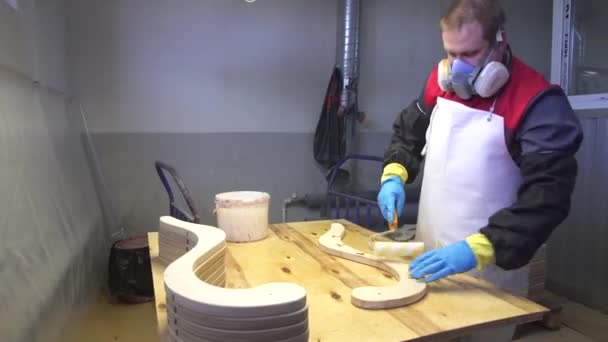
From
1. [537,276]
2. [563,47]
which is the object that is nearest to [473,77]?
[537,276]

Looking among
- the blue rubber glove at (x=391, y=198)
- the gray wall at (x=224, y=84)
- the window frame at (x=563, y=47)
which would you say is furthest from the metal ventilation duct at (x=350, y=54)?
the blue rubber glove at (x=391, y=198)

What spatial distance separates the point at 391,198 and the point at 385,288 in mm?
495

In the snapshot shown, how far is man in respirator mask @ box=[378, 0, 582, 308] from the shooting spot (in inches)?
40.0

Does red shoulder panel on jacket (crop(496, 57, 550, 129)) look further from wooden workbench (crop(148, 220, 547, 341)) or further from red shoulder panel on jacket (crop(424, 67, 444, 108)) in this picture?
wooden workbench (crop(148, 220, 547, 341))

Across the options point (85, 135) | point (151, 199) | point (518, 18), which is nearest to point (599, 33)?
point (518, 18)

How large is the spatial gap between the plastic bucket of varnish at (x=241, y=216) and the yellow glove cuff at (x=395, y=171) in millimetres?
459

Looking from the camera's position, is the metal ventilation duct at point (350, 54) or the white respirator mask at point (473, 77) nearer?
the white respirator mask at point (473, 77)

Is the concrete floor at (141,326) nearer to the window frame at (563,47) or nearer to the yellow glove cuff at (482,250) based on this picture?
the window frame at (563,47)

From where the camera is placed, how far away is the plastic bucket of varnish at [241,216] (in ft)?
4.60

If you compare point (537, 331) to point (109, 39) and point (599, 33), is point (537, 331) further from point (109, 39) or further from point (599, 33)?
point (109, 39)

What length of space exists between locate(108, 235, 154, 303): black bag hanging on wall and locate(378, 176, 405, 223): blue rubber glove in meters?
1.59

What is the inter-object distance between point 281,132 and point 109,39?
1326 millimetres

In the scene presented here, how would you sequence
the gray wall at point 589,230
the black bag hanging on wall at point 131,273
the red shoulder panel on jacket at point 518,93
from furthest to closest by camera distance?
the gray wall at point 589,230 → the black bag hanging on wall at point 131,273 → the red shoulder panel on jacket at point 518,93

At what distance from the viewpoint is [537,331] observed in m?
2.37
